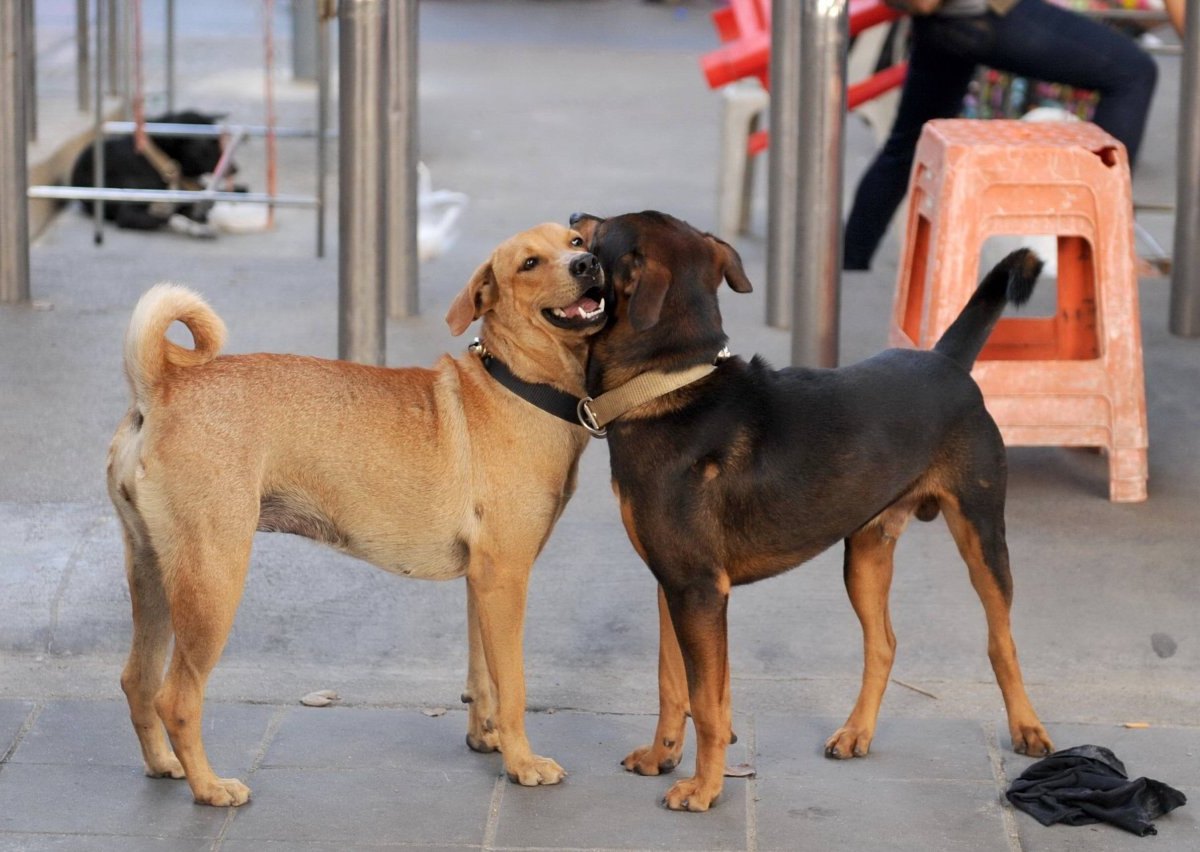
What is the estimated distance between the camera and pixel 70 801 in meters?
3.78

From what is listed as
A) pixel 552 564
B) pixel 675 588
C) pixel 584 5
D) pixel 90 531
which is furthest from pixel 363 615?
pixel 584 5

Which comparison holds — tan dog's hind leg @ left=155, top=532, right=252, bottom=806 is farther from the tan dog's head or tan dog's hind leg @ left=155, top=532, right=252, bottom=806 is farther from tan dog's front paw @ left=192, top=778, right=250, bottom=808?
the tan dog's head

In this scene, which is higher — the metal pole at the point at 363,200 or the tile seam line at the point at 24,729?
the metal pole at the point at 363,200

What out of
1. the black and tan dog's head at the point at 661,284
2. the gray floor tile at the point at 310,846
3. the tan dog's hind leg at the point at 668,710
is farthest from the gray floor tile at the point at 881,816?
the black and tan dog's head at the point at 661,284

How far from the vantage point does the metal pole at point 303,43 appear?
13.7 m

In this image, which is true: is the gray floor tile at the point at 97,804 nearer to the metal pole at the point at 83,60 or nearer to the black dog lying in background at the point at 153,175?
the black dog lying in background at the point at 153,175

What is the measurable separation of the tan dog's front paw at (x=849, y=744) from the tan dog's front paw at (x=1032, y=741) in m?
0.35

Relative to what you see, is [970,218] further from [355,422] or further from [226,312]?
[226,312]

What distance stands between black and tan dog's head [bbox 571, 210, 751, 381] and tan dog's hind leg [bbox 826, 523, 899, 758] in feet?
2.21

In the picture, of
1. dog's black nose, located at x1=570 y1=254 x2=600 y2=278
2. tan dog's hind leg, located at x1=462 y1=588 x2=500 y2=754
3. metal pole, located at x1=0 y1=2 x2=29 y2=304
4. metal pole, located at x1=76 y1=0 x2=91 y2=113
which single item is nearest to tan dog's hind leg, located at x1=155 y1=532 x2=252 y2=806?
tan dog's hind leg, located at x1=462 y1=588 x2=500 y2=754

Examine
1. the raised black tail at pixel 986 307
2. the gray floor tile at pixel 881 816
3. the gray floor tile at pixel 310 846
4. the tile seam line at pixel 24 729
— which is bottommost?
the gray floor tile at pixel 310 846

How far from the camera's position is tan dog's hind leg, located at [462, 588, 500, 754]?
406cm

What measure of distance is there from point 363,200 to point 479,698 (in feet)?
9.37

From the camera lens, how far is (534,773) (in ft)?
12.8
